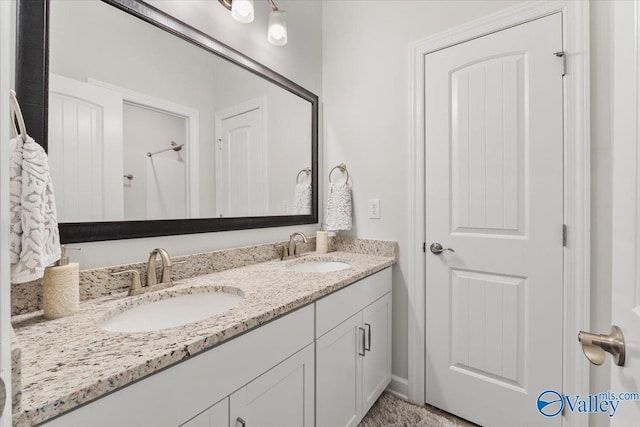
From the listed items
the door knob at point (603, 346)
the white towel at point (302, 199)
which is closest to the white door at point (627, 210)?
the door knob at point (603, 346)

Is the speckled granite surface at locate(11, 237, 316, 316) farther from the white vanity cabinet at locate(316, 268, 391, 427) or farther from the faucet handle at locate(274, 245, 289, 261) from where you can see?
the white vanity cabinet at locate(316, 268, 391, 427)

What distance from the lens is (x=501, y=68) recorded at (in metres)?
1.37

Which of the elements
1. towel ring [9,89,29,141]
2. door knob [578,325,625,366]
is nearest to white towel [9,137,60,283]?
towel ring [9,89,29,141]

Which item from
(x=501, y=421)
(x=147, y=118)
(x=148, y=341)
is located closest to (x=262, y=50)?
(x=147, y=118)

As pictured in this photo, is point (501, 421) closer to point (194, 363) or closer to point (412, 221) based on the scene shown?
point (412, 221)

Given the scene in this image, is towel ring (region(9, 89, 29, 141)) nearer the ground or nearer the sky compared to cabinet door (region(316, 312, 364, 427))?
nearer the sky

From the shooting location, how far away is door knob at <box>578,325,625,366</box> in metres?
0.48

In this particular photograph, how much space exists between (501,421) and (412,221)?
107 cm

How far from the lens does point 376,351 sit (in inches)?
58.6

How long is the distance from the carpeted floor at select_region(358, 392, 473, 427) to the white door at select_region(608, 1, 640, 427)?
113 cm

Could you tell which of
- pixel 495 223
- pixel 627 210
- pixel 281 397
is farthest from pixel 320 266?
pixel 627 210

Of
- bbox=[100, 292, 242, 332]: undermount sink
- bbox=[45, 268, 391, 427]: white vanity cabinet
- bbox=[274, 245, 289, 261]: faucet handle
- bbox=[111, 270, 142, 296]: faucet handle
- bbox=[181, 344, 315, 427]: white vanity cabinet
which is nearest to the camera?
bbox=[45, 268, 391, 427]: white vanity cabinet

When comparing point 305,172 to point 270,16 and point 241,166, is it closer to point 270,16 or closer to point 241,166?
point 241,166

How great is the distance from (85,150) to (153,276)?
475 mm
